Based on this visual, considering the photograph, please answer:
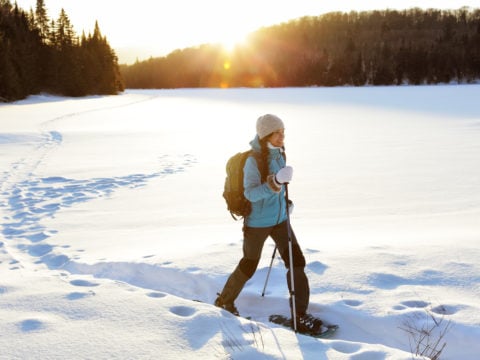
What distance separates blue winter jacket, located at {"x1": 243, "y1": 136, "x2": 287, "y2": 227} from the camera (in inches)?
134

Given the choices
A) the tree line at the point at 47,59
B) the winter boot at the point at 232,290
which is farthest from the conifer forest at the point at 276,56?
the winter boot at the point at 232,290

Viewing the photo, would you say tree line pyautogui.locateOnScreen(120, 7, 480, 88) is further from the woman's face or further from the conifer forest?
the woman's face

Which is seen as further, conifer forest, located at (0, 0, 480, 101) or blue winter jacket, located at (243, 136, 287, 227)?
conifer forest, located at (0, 0, 480, 101)

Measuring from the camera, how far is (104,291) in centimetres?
382

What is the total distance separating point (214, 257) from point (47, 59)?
6174 cm

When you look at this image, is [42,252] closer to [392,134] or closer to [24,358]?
[24,358]

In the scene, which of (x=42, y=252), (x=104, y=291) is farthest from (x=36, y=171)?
(x=104, y=291)

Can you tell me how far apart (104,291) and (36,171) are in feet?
28.4

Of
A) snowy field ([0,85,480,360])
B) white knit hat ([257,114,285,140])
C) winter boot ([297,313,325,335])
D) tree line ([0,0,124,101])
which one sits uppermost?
tree line ([0,0,124,101])

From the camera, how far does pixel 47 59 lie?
5866 centimetres

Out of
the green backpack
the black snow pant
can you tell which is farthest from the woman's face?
the black snow pant

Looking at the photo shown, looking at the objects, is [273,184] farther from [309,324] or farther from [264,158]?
[309,324]

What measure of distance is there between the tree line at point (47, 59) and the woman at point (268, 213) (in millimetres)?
50346

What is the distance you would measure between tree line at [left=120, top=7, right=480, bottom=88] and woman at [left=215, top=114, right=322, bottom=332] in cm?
10817
